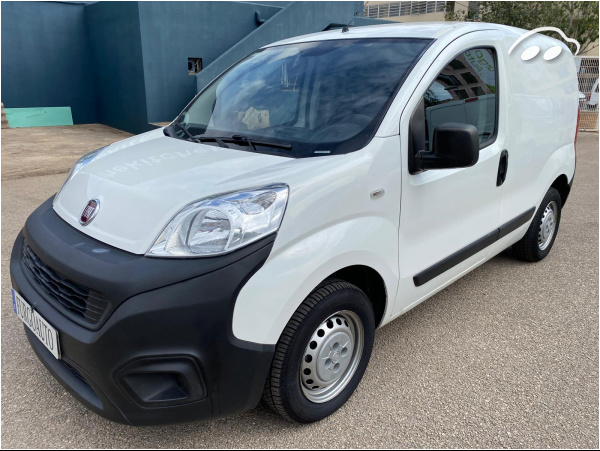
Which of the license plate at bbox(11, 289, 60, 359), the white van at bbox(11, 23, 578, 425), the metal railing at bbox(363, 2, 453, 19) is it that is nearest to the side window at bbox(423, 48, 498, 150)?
the white van at bbox(11, 23, 578, 425)

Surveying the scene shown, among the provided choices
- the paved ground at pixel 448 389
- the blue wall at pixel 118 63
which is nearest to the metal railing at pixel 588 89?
the blue wall at pixel 118 63

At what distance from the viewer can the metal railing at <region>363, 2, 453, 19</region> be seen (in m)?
27.6

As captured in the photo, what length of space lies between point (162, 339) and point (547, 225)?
11.2ft

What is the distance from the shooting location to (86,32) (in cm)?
1270

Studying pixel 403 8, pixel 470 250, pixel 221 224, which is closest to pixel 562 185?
pixel 470 250

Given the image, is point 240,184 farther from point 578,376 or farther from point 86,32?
point 86,32

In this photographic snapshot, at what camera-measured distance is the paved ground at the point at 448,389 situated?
2068 millimetres

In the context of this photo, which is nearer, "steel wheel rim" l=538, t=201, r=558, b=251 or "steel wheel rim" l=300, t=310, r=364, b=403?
"steel wheel rim" l=300, t=310, r=364, b=403

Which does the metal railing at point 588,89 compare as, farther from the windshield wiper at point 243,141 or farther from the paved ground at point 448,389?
the windshield wiper at point 243,141

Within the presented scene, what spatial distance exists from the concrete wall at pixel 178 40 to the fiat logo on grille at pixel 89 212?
32.3ft

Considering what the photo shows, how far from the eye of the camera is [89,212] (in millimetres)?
1990

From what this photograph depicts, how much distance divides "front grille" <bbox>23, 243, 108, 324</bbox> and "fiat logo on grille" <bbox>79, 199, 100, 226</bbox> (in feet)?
0.76

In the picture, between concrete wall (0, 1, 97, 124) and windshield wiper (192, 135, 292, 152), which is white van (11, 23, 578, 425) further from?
concrete wall (0, 1, 97, 124)

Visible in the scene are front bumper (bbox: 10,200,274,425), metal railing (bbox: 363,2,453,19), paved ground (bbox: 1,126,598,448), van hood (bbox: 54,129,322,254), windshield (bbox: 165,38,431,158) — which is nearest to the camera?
front bumper (bbox: 10,200,274,425)
